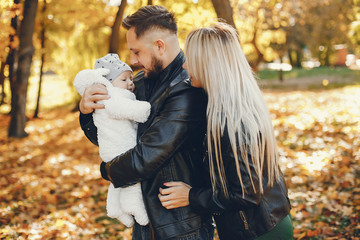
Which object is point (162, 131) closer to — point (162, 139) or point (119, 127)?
point (162, 139)

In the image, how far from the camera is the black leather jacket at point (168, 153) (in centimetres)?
192

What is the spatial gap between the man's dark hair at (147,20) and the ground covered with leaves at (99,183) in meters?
3.18

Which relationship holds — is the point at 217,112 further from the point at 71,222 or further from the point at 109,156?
the point at 71,222

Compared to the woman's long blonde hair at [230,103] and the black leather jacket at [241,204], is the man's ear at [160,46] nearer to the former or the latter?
the woman's long blonde hair at [230,103]

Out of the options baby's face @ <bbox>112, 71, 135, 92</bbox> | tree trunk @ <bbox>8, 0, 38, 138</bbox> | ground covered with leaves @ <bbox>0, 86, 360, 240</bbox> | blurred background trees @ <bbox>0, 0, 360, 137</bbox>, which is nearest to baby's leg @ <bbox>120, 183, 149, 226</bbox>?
baby's face @ <bbox>112, 71, 135, 92</bbox>

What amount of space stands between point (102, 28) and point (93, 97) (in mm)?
14305

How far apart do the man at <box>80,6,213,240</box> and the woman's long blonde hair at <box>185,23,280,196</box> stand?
17 cm

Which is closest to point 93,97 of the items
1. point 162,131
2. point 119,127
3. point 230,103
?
point 119,127

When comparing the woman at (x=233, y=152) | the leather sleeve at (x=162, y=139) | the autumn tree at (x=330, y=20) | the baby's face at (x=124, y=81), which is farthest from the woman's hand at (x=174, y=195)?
the autumn tree at (x=330, y=20)

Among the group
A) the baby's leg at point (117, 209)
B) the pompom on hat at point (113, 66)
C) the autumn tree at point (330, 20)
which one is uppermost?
the pompom on hat at point (113, 66)

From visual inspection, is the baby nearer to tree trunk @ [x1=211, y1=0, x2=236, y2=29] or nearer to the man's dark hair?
the man's dark hair

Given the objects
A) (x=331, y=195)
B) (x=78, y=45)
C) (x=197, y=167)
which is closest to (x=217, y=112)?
(x=197, y=167)

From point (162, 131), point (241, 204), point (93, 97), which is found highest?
point (93, 97)

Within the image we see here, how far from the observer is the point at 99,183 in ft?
21.7
